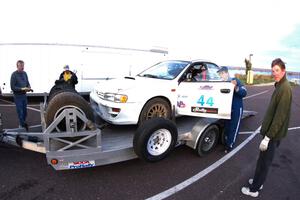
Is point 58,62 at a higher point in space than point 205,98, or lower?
higher

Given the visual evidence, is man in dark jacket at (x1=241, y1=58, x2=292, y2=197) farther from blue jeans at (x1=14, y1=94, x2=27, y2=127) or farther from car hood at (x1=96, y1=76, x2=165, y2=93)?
blue jeans at (x1=14, y1=94, x2=27, y2=127)

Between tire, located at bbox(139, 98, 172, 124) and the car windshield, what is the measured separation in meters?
0.66

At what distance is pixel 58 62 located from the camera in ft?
32.1

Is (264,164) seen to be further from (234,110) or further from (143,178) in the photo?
(143,178)

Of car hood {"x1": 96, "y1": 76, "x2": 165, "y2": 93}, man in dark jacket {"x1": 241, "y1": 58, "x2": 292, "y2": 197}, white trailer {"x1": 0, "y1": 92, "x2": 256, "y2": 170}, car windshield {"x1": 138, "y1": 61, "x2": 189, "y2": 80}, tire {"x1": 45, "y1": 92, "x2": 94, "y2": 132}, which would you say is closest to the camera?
man in dark jacket {"x1": 241, "y1": 58, "x2": 292, "y2": 197}

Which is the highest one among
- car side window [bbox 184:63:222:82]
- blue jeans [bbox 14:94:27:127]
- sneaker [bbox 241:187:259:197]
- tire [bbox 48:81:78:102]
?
car side window [bbox 184:63:222:82]

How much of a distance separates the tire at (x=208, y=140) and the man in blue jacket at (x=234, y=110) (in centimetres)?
25

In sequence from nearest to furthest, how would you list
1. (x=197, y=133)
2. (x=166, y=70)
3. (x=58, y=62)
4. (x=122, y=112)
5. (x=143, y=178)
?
(x=143, y=178) → (x=122, y=112) → (x=197, y=133) → (x=166, y=70) → (x=58, y=62)

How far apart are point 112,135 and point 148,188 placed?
1234 millimetres

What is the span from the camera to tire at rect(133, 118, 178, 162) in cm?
342

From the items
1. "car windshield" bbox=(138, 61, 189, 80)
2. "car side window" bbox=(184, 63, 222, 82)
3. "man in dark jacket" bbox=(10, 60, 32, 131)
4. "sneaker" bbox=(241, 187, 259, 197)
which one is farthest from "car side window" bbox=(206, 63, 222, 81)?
"man in dark jacket" bbox=(10, 60, 32, 131)

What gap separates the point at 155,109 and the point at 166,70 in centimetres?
121

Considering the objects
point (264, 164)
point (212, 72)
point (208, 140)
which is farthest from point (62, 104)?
point (212, 72)

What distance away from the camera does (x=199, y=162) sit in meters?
4.32
